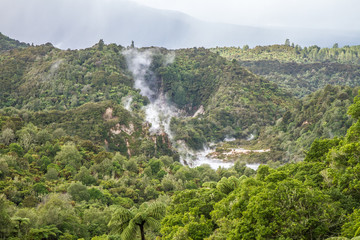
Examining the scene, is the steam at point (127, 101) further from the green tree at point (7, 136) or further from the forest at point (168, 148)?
the green tree at point (7, 136)

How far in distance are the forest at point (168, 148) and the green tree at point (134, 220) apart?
0.30 ft

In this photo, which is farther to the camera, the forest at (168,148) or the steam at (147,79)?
the steam at (147,79)

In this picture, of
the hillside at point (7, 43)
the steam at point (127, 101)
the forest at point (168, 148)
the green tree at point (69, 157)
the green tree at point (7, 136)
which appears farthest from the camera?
the hillside at point (7, 43)

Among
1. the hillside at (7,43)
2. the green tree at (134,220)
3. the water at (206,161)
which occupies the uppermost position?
the hillside at (7,43)

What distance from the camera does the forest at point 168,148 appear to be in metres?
21.0

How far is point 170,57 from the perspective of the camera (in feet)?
536

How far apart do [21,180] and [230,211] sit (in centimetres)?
3018

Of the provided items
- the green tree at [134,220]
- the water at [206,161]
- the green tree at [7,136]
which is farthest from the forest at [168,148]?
the water at [206,161]

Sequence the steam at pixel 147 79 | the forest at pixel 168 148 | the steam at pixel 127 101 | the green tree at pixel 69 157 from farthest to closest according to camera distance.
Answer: the steam at pixel 147 79
the steam at pixel 127 101
the green tree at pixel 69 157
the forest at pixel 168 148

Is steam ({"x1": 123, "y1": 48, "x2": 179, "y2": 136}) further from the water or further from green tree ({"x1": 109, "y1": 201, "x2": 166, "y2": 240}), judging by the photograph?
green tree ({"x1": 109, "y1": 201, "x2": 166, "y2": 240})

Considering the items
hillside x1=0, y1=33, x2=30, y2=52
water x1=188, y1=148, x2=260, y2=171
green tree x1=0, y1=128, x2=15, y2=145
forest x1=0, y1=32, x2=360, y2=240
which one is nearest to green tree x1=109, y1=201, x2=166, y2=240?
forest x1=0, y1=32, x2=360, y2=240

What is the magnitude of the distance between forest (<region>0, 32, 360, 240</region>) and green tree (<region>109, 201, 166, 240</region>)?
91 mm

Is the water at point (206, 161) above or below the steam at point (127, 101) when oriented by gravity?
below

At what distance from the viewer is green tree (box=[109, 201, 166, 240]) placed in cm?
2095
